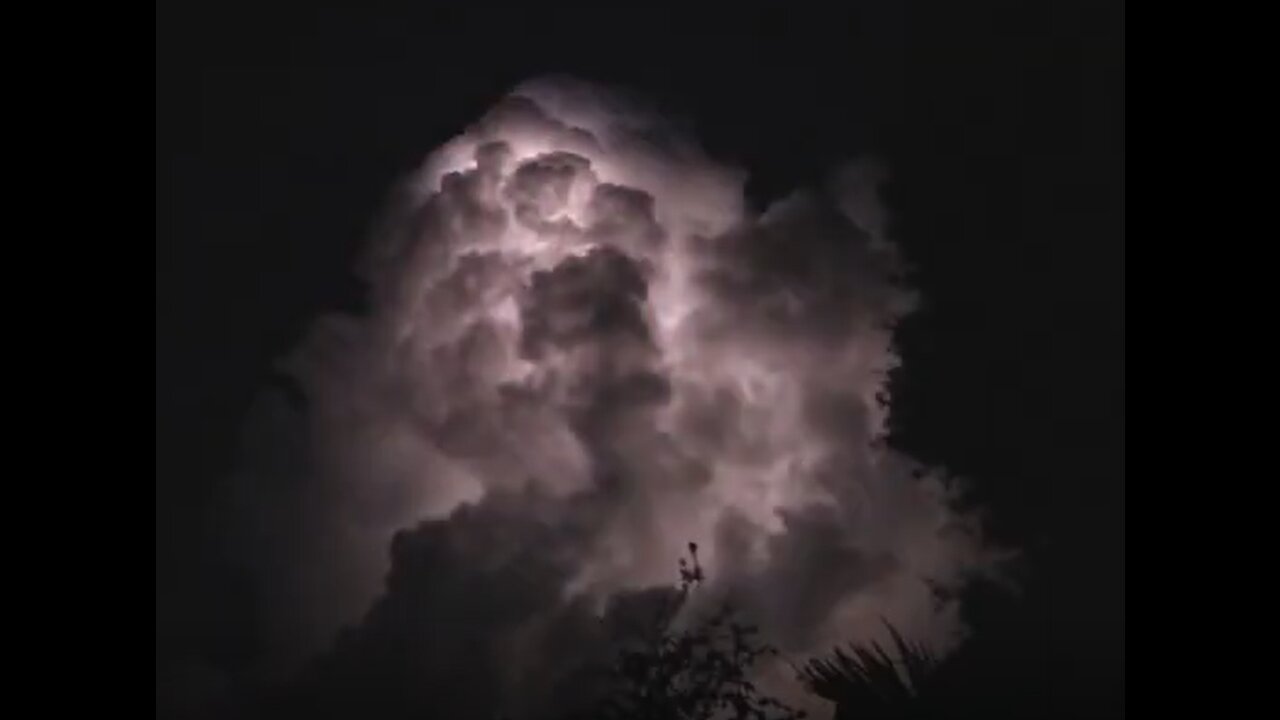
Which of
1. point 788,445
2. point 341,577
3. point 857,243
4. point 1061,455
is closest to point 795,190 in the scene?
point 857,243

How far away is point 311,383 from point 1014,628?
4398mm

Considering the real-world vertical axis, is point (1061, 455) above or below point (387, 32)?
below

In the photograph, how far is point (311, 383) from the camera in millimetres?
9094

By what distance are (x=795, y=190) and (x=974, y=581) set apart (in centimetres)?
260

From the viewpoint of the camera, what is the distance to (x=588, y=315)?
28.5 ft

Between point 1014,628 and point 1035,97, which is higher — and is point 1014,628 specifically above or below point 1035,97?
below
